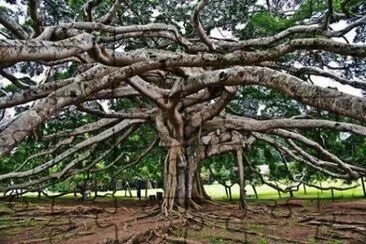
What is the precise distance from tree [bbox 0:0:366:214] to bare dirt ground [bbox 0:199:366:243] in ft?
2.31

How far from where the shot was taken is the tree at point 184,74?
379 centimetres

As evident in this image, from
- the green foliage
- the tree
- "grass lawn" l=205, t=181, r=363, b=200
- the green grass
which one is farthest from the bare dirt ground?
"grass lawn" l=205, t=181, r=363, b=200

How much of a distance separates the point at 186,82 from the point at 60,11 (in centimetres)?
312

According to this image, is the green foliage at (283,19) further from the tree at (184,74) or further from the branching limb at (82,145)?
the branching limb at (82,145)

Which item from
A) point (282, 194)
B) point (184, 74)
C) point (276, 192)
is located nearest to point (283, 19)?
point (184, 74)

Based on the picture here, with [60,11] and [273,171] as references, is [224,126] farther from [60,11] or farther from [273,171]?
[273,171]

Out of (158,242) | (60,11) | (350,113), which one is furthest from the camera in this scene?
(60,11)

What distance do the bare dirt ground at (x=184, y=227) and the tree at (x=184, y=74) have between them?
70 centimetres

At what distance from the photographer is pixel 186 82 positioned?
5.70 metres

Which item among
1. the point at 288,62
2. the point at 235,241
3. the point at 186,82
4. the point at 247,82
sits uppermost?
the point at 288,62

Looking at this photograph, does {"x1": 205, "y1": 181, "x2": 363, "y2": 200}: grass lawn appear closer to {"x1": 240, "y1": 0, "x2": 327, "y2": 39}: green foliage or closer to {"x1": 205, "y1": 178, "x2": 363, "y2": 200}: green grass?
{"x1": 205, "y1": 178, "x2": 363, "y2": 200}: green grass

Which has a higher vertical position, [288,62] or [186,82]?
[288,62]

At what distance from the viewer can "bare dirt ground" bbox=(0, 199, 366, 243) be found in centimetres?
546

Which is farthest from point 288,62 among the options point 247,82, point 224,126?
point 247,82
